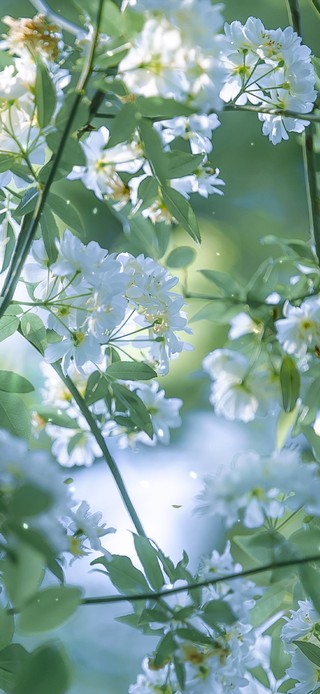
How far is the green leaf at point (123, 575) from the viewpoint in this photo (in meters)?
0.51

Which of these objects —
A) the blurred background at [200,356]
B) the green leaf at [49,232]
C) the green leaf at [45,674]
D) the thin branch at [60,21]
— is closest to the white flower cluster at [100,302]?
the green leaf at [49,232]

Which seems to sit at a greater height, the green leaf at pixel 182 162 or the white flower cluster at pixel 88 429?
the green leaf at pixel 182 162

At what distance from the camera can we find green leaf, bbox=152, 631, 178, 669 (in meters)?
0.45

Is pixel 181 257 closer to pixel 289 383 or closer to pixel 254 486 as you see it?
pixel 289 383

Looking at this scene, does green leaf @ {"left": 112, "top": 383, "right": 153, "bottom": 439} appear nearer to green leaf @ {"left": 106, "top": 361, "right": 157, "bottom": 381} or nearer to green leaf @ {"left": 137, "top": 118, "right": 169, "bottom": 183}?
green leaf @ {"left": 106, "top": 361, "right": 157, "bottom": 381}

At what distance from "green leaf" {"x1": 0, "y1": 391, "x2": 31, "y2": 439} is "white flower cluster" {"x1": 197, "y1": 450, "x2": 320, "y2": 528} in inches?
6.6

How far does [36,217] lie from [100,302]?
81mm

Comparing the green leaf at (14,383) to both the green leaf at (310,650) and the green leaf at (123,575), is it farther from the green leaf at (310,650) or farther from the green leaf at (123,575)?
the green leaf at (310,650)

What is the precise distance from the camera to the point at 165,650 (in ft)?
1.49

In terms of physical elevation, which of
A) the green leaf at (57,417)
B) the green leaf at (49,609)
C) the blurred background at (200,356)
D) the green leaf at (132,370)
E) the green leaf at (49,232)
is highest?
the green leaf at (49,232)

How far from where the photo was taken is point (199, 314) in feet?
2.46

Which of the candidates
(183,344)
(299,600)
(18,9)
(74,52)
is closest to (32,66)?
(74,52)

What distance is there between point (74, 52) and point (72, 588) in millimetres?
319

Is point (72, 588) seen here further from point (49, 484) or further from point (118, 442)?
point (118, 442)
